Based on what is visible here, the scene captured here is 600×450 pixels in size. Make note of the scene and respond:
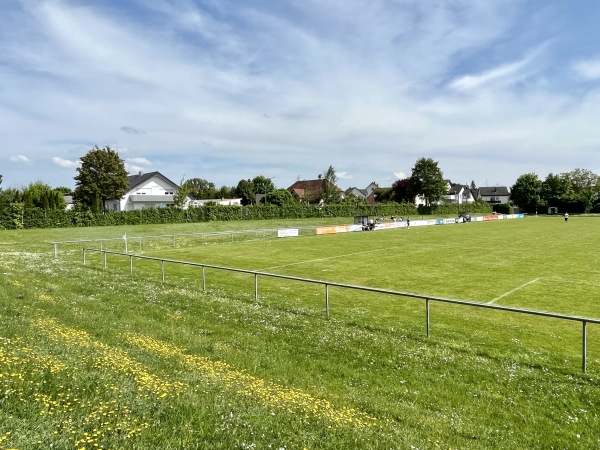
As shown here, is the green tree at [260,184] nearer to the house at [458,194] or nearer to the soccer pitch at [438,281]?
the house at [458,194]

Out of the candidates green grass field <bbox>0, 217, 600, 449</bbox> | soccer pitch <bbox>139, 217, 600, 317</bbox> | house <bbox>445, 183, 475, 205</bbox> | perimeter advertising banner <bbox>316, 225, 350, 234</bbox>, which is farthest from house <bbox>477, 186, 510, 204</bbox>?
green grass field <bbox>0, 217, 600, 449</bbox>

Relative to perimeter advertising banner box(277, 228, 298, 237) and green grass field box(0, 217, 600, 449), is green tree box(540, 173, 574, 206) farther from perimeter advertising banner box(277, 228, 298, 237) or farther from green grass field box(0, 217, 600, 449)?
green grass field box(0, 217, 600, 449)

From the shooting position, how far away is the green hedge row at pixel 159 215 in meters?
50.5

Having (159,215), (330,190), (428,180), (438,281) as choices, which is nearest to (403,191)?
(428,180)

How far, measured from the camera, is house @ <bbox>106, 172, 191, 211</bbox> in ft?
265

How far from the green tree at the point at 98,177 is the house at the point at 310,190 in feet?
168

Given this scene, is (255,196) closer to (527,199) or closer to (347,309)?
(527,199)

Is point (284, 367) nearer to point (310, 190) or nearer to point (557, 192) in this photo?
point (310, 190)

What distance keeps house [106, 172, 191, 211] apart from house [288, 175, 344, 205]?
35.6 m

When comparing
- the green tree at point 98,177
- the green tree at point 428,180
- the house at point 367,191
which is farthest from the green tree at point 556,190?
the green tree at point 98,177

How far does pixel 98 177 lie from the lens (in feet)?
216

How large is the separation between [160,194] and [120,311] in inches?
3074

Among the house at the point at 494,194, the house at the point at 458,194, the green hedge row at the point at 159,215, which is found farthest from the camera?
the house at the point at 494,194

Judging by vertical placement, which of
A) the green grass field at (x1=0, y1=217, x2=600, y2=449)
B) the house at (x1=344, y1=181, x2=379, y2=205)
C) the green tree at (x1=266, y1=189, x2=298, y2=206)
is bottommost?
the green grass field at (x1=0, y1=217, x2=600, y2=449)
